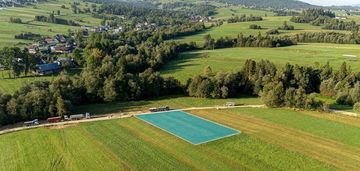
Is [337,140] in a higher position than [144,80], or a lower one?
lower

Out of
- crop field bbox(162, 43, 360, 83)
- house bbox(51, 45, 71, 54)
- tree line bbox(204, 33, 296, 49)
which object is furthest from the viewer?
tree line bbox(204, 33, 296, 49)

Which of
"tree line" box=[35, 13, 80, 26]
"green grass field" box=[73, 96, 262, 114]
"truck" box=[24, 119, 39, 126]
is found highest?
"tree line" box=[35, 13, 80, 26]

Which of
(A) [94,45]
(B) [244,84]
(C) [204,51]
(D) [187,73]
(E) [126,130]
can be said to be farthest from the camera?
(C) [204,51]

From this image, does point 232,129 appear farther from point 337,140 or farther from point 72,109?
point 72,109

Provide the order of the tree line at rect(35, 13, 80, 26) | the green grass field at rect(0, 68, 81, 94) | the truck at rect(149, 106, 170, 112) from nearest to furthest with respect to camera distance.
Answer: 1. the truck at rect(149, 106, 170, 112)
2. the green grass field at rect(0, 68, 81, 94)
3. the tree line at rect(35, 13, 80, 26)

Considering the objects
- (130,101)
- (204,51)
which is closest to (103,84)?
(130,101)

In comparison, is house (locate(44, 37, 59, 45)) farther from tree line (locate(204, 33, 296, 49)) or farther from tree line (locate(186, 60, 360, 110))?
tree line (locate(186, 60, 360, 110))

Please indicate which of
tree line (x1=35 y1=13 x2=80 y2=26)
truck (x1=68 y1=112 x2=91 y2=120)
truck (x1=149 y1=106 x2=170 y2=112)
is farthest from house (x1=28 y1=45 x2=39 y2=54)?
truck (x1=149 y1=106 x2=170 y2=112)

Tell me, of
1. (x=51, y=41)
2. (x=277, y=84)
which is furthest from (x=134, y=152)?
(x=51, y=41)
